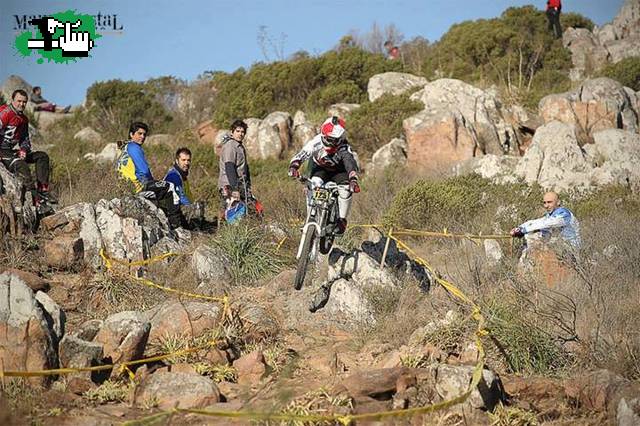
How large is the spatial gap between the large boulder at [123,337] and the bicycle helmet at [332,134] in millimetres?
2721

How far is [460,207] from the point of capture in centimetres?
1241

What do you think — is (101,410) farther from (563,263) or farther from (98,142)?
(98,142)

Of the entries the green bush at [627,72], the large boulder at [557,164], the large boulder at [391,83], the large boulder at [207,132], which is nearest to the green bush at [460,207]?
the large boulder at [557,164]

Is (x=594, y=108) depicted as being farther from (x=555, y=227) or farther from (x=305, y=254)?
(x=305, y=254)

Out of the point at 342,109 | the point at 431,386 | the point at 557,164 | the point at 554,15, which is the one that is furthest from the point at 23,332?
the point at 554,15

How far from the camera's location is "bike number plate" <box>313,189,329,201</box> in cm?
766

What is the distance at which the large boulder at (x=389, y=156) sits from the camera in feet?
55.4

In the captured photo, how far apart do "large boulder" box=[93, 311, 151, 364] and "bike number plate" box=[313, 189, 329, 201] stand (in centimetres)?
225

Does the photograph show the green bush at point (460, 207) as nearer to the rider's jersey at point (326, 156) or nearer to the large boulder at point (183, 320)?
the rider's jersey at point (326, 156)

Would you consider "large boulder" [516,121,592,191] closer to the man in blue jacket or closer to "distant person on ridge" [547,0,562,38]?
the man in blue jacket

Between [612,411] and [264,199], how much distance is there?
9.04m

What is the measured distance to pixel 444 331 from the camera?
636 cm

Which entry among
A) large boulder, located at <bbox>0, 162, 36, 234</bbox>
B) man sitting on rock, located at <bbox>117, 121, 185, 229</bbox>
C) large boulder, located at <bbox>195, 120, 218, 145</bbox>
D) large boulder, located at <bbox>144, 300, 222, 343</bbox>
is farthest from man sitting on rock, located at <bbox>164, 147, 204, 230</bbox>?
large boulder, located at <bbox>195, 120, 218, 145</bbox>

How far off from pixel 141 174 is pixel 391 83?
535 inches
